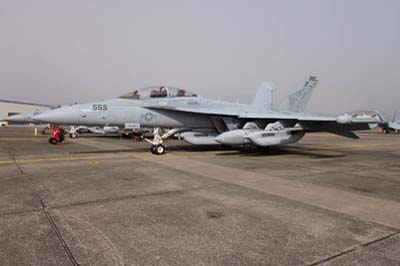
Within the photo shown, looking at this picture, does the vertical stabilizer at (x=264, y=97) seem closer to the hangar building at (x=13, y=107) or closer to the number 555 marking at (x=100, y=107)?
the number 555 marking at (x=100, y=107)

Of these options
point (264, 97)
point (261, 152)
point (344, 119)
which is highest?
point (264, 97)

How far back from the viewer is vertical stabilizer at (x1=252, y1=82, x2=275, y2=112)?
17297 mm

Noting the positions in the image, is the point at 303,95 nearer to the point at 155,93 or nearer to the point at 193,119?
the point at 193,119

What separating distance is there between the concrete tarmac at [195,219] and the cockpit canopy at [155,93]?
4.10 metres

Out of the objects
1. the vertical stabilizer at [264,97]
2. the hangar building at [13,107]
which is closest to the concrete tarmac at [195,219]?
the vertical stabilizer at [264,97]

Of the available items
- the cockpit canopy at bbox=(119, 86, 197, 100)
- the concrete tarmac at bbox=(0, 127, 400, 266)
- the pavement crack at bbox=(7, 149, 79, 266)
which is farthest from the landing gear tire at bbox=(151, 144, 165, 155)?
the pavement crack at bbox=(7, 149, 79, 266)

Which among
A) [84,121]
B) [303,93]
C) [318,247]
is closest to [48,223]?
[318,247]

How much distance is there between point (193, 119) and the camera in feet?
37.7

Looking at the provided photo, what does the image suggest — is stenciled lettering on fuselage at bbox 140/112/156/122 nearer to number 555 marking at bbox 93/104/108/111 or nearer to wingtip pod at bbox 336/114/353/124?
number 555 marking at bbox 93/104/108/111

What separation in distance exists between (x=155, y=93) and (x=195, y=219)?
298 inches

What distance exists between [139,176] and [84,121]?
3.84m

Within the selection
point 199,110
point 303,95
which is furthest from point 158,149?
point 303,95

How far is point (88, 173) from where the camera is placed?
6836mm

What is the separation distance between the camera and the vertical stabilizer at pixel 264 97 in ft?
56.7
